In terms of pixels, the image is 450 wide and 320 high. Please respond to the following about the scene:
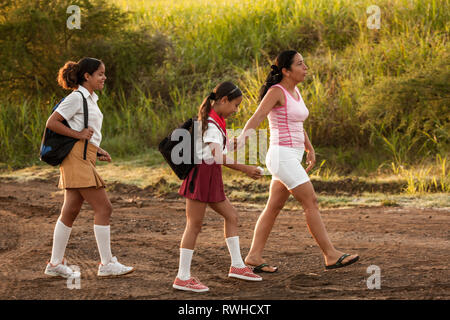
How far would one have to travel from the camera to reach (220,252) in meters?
6.23

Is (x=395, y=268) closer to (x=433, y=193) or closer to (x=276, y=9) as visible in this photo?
(x=433, y=193)

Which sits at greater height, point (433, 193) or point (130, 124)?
point (130, 124)

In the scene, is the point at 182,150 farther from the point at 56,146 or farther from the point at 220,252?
the point at 220,252

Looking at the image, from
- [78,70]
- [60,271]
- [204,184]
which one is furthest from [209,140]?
[60,271]

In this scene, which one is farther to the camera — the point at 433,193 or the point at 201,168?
the point at 433,193

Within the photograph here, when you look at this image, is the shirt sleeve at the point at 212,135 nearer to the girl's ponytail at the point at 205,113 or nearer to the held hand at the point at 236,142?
the girl's ponytail at the point at 205,113

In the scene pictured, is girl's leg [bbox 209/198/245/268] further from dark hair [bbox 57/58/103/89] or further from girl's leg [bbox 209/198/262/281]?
dark hair [bbox 57/58/103/89]

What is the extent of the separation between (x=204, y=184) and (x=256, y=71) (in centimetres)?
985

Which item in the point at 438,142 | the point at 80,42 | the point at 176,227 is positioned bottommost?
the point at 176,227

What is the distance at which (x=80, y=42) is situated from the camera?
1473 cm

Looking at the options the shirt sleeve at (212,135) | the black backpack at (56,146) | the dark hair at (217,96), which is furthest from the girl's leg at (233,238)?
the black backpack at (56,146)

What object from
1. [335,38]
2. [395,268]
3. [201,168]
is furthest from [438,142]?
[201,168]

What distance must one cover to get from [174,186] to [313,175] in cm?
215

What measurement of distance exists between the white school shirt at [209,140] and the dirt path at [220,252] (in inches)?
37.6
